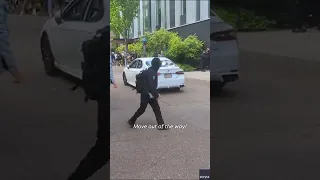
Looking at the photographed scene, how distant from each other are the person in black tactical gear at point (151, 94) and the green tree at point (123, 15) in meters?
0.25

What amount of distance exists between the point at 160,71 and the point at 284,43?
0.75 m

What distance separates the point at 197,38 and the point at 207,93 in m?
0.36

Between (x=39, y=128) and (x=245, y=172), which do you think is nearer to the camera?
(x=39, y=128)

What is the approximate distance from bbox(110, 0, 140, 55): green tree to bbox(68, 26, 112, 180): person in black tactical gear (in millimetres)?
198

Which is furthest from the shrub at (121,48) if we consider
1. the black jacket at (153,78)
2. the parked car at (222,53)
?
the parked car at (222,53)

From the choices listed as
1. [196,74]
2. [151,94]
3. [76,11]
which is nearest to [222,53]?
[196,74]

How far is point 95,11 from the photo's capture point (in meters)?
1.99

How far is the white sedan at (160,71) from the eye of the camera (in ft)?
7.22

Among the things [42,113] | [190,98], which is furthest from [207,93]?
[42,113]

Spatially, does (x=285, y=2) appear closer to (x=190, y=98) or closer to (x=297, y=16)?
(x=297, y=16)

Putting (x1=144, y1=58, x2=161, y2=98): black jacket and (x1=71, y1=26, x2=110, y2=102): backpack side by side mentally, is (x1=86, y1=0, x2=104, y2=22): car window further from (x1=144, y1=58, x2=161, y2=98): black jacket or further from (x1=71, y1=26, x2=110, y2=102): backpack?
(x1=144, y1=58, x2=161, y2=98): black jacket

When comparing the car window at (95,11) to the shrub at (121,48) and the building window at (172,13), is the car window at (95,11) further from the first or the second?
the building window at (172,13)

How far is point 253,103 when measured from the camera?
2.06 m

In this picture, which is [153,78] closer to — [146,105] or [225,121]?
[146,105]
